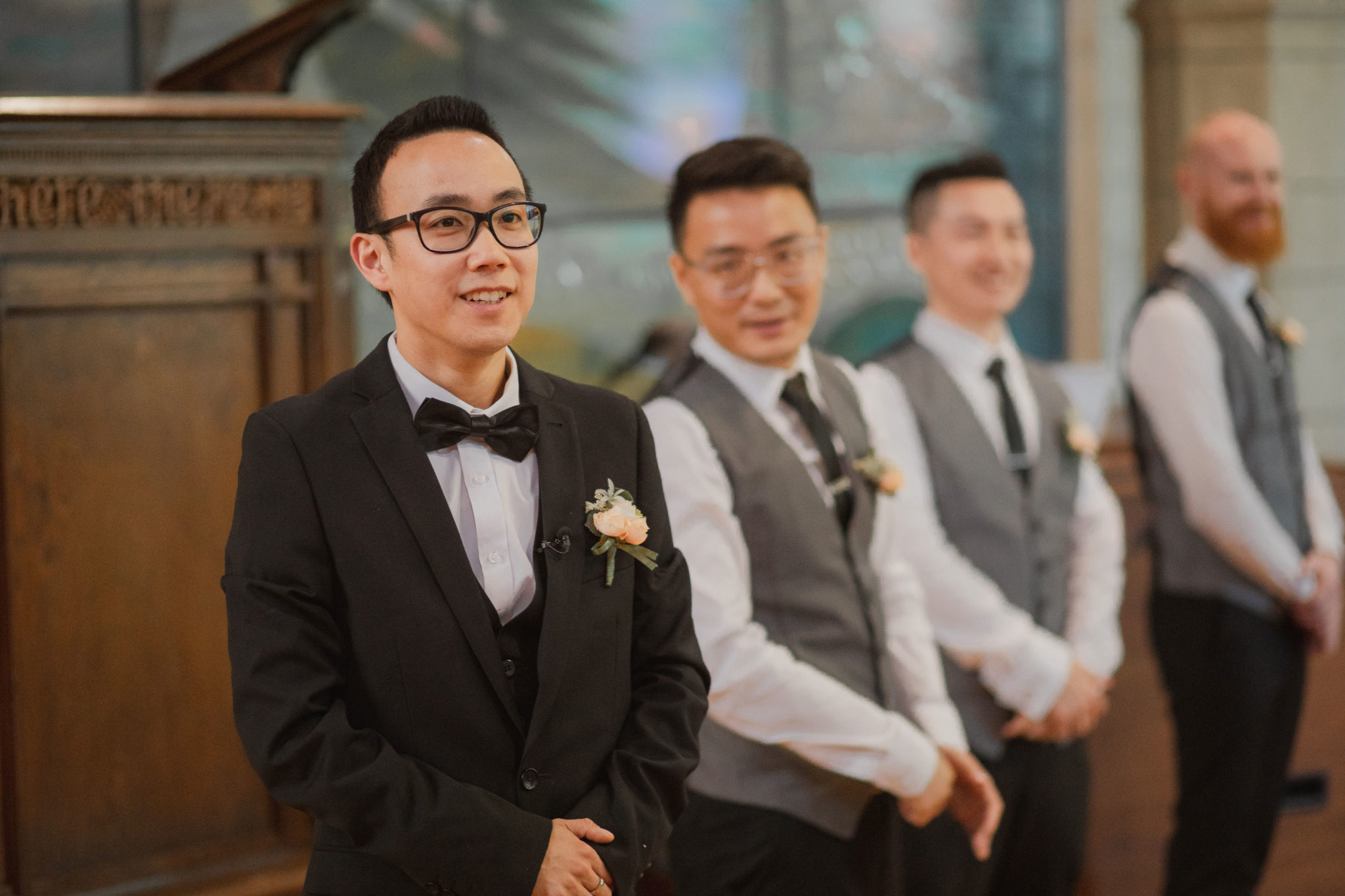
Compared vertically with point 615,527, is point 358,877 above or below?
below

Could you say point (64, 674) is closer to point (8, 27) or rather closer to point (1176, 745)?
point (8, 27)

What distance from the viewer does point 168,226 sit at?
111 inches

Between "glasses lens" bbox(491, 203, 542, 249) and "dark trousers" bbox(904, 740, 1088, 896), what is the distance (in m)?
1.59

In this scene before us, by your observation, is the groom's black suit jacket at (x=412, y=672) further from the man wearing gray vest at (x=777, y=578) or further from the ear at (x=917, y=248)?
the ear at (x=917, y=248)

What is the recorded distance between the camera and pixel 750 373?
2.22m

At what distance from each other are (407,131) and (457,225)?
0.39ft

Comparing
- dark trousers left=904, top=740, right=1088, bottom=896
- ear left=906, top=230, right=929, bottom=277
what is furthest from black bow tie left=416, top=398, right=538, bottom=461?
ear left=906, top=230, right=929, bottom=277

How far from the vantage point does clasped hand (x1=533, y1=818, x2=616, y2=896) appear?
1508 mm

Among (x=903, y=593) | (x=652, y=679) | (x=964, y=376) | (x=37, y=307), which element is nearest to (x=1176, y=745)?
(x=964, y=376)

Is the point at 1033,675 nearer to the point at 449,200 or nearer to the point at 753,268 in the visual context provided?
the point at 753,268

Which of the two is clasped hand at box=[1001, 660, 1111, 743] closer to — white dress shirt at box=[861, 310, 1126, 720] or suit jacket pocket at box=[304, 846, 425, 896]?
white dress shirt at box=[861, 310, 1126, 720]

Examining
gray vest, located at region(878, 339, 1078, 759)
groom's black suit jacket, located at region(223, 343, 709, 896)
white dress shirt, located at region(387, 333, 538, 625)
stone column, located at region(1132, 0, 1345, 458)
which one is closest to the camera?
groom's black suit jacket, located at region(223, 343, 709, 896)

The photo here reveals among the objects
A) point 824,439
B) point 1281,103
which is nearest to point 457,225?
point 824,439

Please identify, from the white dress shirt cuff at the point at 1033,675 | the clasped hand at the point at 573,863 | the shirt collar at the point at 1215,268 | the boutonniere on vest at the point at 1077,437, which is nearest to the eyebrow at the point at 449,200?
the clasped hand at the point at 573,863
